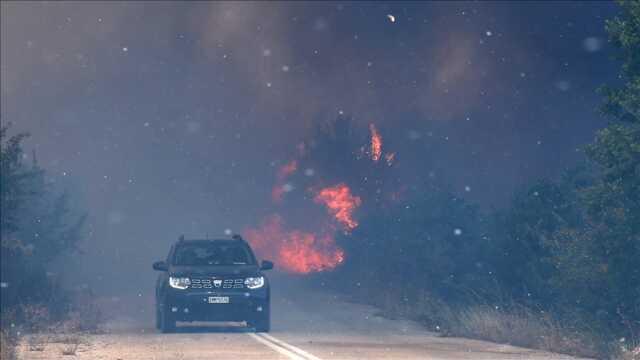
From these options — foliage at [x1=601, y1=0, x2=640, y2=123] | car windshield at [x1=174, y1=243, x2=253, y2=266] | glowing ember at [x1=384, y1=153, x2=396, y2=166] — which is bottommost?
car windshield at [x1=174, y1=243, x2=253, y2=266]

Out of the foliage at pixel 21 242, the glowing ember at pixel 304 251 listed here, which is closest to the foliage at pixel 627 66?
the foliage at pixel 21 242

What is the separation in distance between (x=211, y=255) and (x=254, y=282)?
154 cm

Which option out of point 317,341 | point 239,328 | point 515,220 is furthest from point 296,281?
point 317,341

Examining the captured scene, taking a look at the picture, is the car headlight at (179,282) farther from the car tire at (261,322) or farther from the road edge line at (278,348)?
the road edge line at (278,348)

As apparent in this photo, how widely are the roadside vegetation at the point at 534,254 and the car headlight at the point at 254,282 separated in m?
3.85

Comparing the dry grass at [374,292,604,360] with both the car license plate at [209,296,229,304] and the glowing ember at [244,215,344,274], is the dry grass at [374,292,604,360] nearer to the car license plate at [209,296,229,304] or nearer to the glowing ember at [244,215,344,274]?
the car license plate at [209,296,229,304]

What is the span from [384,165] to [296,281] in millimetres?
6977

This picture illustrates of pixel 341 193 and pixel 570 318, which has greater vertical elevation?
pixel 341 193

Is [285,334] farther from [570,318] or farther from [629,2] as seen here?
[629,2]

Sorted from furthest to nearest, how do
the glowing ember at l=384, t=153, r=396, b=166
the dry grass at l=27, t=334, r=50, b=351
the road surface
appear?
the glowing ember at l=384, t=153, r=396, b=166 → the dry grass at l=27, t=334, r=50, b=351 → the road surface

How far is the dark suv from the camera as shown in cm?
2512

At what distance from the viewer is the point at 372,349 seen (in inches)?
819

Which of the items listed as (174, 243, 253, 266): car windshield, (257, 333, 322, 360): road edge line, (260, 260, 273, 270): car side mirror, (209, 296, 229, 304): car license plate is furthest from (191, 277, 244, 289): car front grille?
(257, 333, 322, 360): road edge line

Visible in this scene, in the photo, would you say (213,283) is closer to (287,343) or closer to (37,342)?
(287,343)
